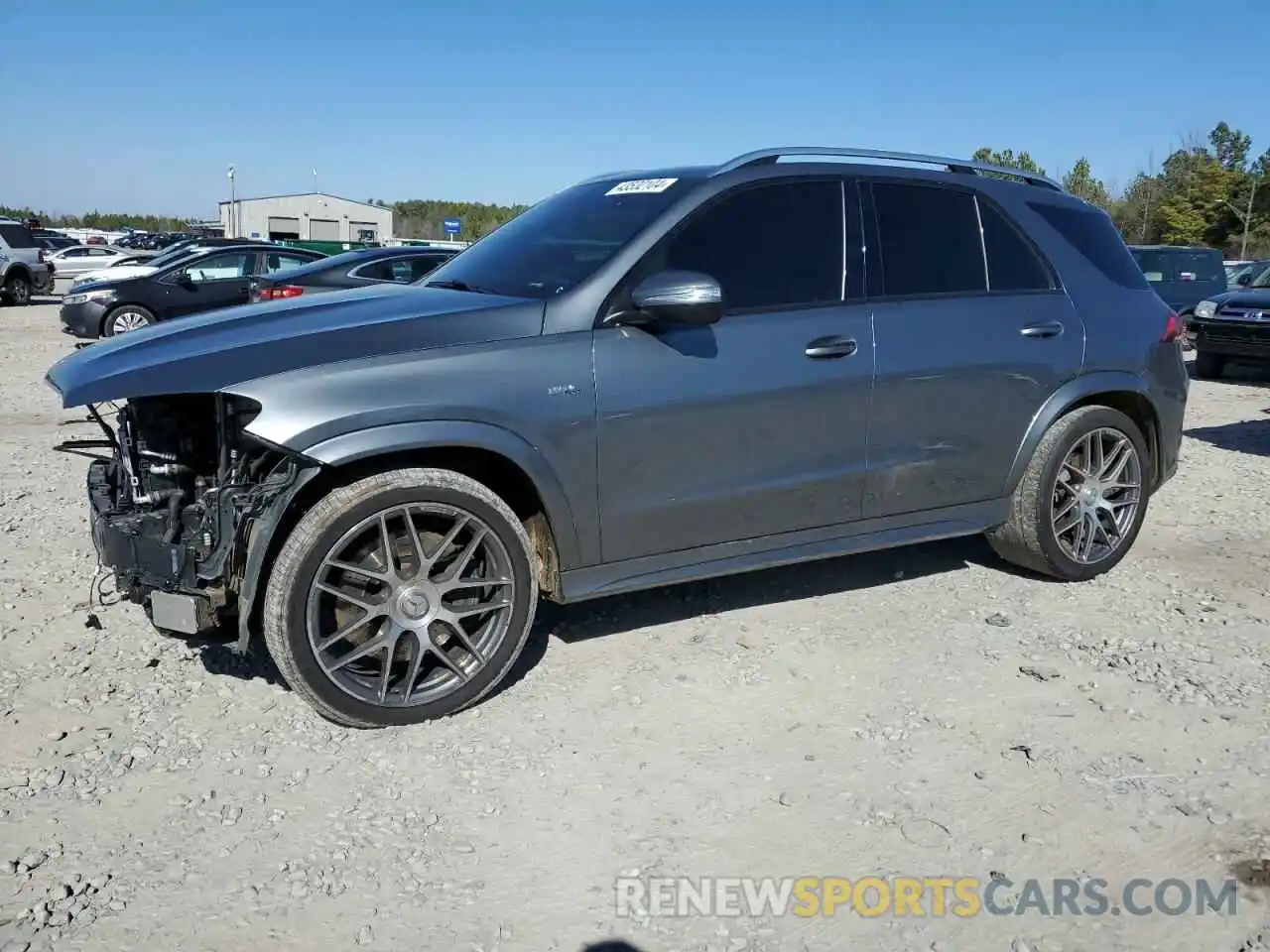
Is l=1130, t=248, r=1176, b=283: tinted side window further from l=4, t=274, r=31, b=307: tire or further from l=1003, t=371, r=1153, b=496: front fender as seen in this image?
l=4, t=274, r=31, b=307: tire

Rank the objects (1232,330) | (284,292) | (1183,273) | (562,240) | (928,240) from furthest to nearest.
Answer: (1183,273) → (1232,330) → (284,292) → (928,240) → (562,240)

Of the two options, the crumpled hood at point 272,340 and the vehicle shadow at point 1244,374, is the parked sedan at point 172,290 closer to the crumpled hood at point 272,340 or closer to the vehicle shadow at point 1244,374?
the crumpled hood at point 272,340

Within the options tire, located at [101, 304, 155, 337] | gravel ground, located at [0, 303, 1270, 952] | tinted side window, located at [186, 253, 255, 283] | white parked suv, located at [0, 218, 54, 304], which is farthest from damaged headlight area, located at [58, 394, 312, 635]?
white parked suv, located at [0, 218, 54, 304]

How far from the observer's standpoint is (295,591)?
11.1 ft

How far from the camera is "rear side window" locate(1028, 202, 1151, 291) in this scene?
199 inches

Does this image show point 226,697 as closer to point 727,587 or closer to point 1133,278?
point 727,587

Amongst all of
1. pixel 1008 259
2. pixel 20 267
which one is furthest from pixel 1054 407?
pixel 20 267

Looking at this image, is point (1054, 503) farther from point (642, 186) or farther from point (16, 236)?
point (16, 236)

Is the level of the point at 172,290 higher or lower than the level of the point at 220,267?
lower

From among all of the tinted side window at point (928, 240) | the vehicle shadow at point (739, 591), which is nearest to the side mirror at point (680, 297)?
the tinted side window at point (928, 240)

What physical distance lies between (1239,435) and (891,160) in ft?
21.1

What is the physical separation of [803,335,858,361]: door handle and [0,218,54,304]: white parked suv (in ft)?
78.7

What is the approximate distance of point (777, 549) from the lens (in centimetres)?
423

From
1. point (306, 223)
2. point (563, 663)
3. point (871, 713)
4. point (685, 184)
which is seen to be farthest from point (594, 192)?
point (306, 223)
